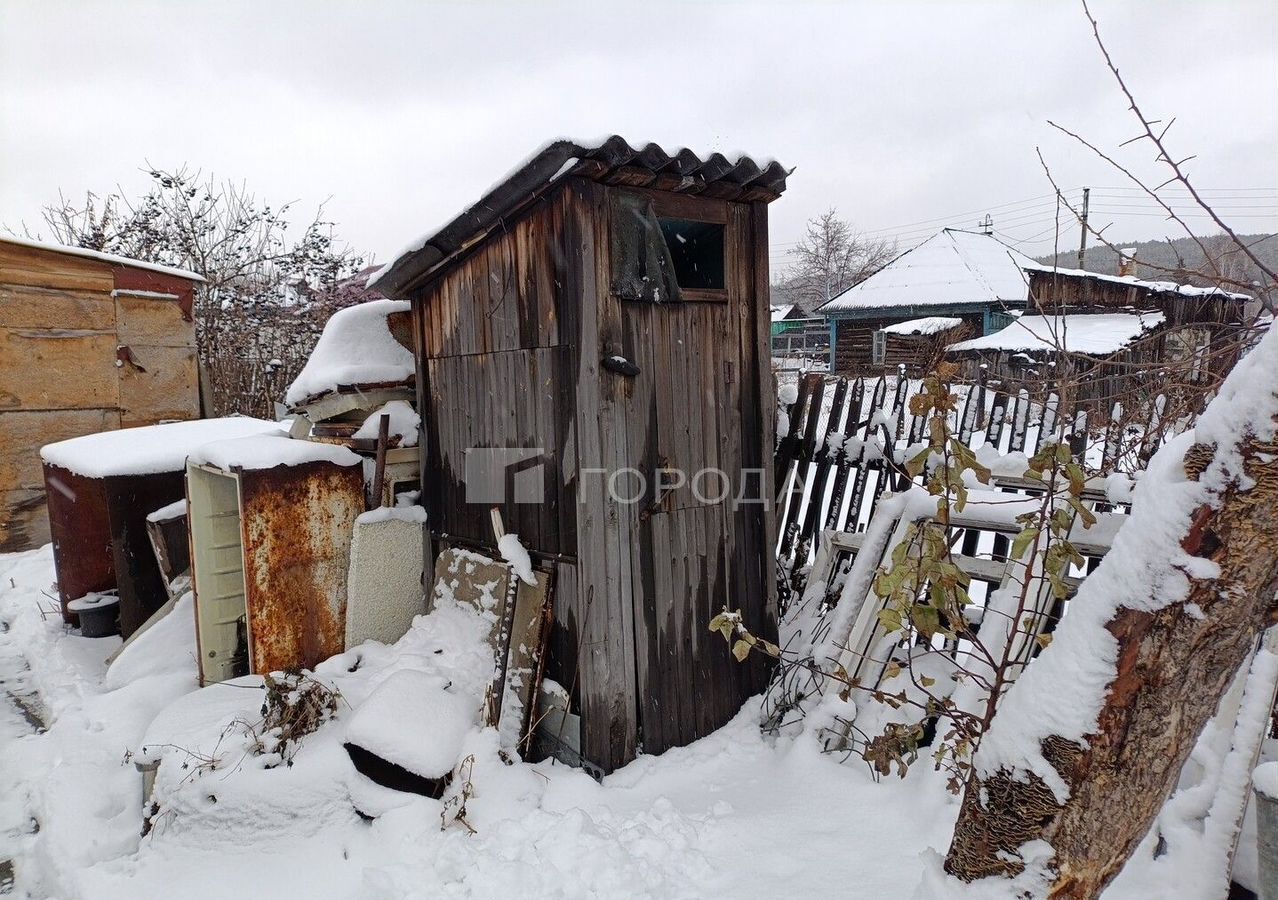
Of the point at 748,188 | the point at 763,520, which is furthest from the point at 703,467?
the point at 748,188

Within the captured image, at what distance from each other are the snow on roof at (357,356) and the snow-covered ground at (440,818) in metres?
1.73

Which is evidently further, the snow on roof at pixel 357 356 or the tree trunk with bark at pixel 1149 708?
the snow on roof at pixel 357 356

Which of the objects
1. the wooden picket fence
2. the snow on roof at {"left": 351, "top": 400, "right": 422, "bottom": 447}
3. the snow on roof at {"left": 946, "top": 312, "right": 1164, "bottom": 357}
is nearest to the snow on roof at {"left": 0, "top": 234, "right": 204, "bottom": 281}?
the snow on roof at {"left": 351, "top": 400, "right": 422, "bottom": 447}

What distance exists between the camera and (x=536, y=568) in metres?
3.88

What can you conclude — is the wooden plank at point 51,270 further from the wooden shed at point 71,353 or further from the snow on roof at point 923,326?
the snow on roof at point 923,326

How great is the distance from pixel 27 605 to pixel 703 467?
666 cm

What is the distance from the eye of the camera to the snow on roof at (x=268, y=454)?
14.0 feet

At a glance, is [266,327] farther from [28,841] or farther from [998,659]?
[998,659]

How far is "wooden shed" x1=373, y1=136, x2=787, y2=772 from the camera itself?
11.5ft

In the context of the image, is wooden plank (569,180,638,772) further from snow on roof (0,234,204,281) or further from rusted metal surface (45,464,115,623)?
snow on roof (0,234,204,281)

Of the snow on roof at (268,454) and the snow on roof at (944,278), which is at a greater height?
the snow on roof at (944,278)

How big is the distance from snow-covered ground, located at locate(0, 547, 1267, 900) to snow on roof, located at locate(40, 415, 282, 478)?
6.33 feet

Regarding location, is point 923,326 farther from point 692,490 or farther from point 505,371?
point 505,371

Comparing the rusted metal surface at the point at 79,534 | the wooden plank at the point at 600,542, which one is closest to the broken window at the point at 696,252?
the wooden plank at the point at 600,542
